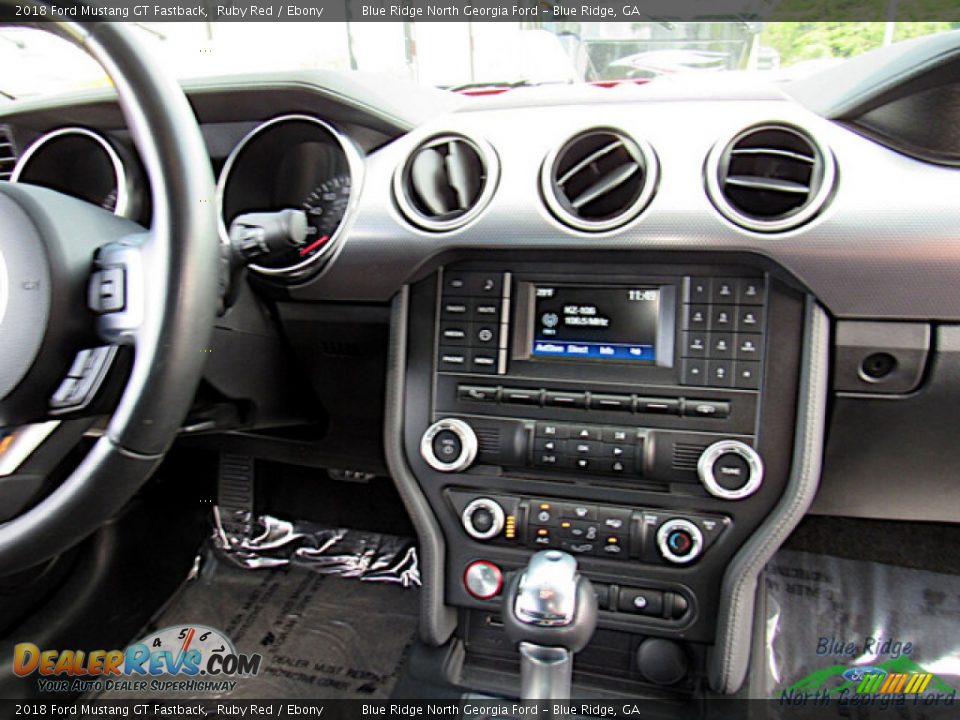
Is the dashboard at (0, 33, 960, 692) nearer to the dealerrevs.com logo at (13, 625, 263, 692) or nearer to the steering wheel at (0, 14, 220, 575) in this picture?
the steering wheel at (0, 14, 220, 575)

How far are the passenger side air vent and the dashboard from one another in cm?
27

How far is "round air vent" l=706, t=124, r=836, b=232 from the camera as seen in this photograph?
98 centimetres

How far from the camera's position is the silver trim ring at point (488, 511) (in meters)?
1.16

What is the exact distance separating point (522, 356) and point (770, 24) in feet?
2.82

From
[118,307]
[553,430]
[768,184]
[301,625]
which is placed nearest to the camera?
[118,307]

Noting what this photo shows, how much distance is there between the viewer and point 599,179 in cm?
115

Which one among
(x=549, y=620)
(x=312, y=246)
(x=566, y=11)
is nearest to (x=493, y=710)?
(x=549, y=620)

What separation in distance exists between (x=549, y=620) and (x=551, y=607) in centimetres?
2

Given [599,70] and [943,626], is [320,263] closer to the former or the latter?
[599,70]

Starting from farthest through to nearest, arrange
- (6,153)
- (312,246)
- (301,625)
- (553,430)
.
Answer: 1. (301,625)
2. (6,153)
3. (312,246)
4. (553,430)

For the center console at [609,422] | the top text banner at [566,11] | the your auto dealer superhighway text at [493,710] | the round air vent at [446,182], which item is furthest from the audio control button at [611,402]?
the top text banner at [566,11]

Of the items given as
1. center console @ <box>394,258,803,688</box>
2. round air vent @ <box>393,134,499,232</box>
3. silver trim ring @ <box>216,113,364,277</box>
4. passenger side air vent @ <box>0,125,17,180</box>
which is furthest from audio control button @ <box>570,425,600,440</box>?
passenger side air vent @ <box>0,125,17,180</box>

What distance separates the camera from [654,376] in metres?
1.08

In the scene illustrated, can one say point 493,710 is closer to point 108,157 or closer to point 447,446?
point 447,446
